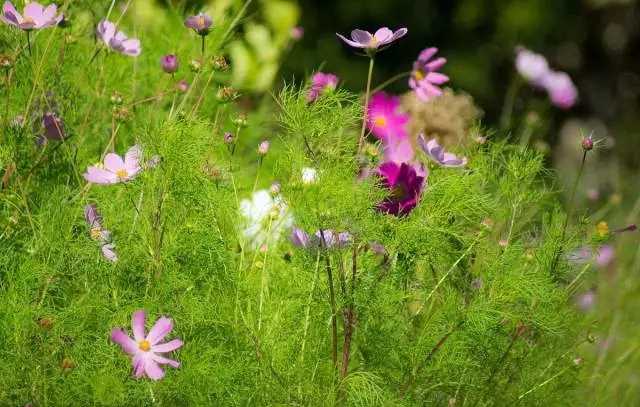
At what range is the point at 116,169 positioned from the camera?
4.82 feet

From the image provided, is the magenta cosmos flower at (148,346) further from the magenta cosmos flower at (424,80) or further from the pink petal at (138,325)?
the magenta cosmos flower at (424,80)

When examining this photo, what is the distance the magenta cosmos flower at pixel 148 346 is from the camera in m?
1.22

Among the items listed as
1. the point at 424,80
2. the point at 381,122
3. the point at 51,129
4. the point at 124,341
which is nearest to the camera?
the point at 124,341

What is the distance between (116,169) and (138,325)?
0.99 ft

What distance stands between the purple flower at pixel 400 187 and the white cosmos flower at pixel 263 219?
176 millimetres

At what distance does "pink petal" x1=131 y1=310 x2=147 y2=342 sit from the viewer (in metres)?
1.23

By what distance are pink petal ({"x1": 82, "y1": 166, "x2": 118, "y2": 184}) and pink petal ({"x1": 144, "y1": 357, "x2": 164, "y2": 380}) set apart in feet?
0.97

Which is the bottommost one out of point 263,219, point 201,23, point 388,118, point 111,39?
point 388,118

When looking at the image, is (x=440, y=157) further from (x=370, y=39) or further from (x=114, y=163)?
(x=114, y=163)

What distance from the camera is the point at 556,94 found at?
2773 millimetres

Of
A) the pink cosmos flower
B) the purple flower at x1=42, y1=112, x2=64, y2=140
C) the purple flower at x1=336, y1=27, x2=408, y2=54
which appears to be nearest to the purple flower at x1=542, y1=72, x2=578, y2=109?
the pink cosmos flower

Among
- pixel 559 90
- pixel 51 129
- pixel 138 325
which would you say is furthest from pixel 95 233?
pixel 559 90

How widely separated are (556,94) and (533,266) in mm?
1247

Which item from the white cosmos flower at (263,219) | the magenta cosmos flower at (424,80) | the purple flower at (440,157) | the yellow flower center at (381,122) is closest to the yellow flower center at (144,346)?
the white cosmos flower at (263,219)
